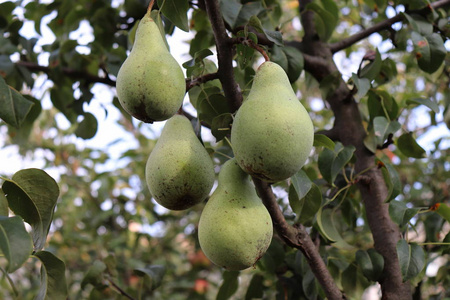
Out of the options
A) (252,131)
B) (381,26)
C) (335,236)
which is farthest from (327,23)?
(252,131)

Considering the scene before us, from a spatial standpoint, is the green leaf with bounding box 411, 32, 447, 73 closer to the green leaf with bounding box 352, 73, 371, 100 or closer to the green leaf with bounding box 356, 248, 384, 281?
the green leaf with bounding box 352, 73, 371, 100

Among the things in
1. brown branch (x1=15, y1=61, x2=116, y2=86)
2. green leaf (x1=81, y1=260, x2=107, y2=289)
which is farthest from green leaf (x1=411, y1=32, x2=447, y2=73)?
green leaf (x1=81, y1=260, x2=107, y2=289)

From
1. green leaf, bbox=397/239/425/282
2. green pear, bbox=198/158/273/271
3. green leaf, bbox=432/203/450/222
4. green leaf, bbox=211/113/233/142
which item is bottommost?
green leaf, bbox=432/203/450/222

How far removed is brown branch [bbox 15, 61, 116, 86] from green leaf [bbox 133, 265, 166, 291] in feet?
→ 2.01

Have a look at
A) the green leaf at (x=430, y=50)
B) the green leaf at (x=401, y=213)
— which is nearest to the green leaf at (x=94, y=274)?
the green leaf at (x=401, y=213)

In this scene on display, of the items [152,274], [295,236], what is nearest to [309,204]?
[295,236]

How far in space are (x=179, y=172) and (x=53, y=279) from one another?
0.31 meters

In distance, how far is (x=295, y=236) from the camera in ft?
3.29

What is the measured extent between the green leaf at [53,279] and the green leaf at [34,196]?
0.06 meters

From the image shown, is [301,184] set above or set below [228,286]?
above

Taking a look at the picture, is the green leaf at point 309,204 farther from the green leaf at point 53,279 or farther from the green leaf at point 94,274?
the green leaf at point 94,274

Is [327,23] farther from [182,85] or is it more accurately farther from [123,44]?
[182,85]

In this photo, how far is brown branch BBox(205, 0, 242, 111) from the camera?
906 millimetres

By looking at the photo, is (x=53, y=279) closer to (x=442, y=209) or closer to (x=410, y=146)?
(x=442, y=209)
